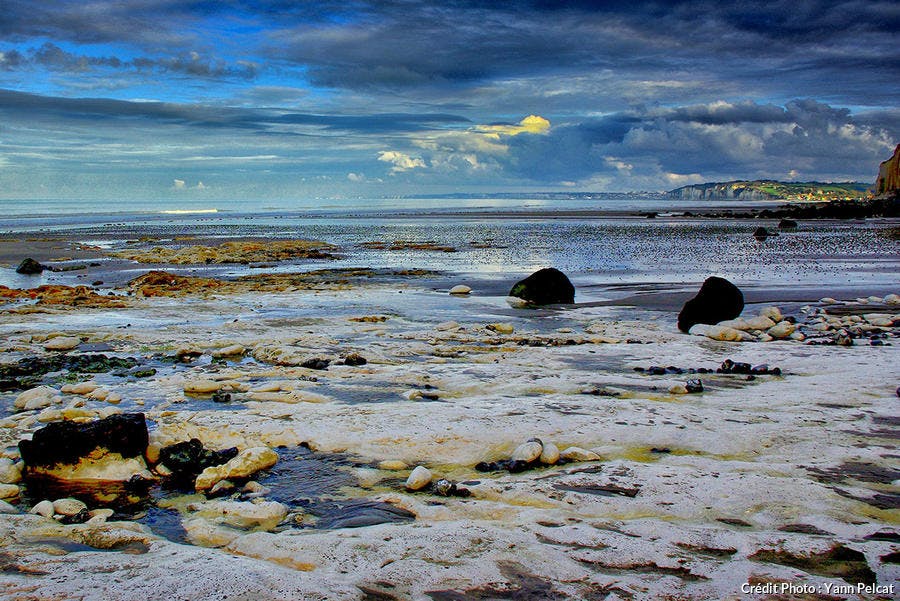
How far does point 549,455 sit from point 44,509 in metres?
4.52

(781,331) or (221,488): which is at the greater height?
(781,331)

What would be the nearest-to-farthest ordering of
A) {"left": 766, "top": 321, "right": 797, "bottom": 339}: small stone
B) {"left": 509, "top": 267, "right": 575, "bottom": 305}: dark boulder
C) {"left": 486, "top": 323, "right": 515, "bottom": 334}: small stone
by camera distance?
{"left": 766, "top": 321, "right": 797, "bottom": 339}: small stone < {"left": 486, "top": 323, "right": 515, "bottom": 334}: small stone < {"left": 509, "top": 267, "right": 575, "bottom": 305}: dark boulder

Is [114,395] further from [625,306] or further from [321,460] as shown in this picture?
[625,306]

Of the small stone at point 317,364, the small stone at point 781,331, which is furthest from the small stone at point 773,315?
the small stone at point 317,364

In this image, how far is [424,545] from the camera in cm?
491

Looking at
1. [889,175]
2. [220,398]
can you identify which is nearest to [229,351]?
[220,398]

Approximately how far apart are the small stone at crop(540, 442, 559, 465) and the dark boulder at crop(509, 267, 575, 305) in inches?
Answer: 482

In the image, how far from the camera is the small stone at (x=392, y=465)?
6.73 metres

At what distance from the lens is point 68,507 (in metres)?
5.67

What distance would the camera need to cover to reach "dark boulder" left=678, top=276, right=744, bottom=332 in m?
14.6

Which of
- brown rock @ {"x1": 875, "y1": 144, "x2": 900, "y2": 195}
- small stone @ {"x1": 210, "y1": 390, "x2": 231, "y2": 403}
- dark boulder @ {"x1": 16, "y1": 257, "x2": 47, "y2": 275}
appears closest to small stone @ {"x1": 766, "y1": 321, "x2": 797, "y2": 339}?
small stone @ {"x1": 210, "y1": 390, "x2": 231, "y2": 403}

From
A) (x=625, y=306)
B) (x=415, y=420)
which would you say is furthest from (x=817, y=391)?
(x=625, y=306)

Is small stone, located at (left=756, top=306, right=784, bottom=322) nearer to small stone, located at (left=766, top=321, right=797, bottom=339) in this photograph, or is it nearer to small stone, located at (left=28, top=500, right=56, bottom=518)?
small stone, located at (left=766, top=321, right=797, bottom=339)

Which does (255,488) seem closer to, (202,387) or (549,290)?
(202,387)
